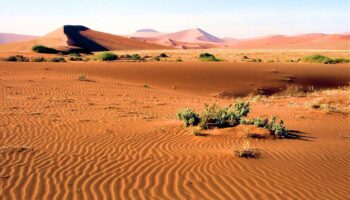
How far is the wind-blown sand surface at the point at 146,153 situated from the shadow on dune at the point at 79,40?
2298 inches

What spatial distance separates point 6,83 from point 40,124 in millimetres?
9861

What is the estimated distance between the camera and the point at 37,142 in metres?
8.88

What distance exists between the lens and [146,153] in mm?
8250

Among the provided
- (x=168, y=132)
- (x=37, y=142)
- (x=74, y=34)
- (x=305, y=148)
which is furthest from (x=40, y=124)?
(x=74, y=34)

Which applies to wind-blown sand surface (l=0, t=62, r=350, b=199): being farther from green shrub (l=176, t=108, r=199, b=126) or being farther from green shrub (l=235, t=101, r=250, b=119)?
green shrub (l=235, t=101, r=250, b=119)

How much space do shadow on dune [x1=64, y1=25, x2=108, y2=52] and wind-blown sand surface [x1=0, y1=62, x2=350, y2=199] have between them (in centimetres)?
5837

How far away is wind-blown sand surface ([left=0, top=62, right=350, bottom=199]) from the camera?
6.23 metres

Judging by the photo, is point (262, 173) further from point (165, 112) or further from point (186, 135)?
point (165, 112)

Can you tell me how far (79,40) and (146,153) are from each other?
3032 inches

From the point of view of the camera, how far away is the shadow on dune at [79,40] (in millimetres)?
74938

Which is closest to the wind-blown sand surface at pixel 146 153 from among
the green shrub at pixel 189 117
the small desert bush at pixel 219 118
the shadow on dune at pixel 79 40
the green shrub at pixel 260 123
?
the green shrub at pixel 189 117

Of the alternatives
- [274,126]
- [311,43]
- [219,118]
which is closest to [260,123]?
[274,126]

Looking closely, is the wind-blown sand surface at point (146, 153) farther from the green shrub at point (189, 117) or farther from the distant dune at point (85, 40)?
the distant dune at point (85, 40)

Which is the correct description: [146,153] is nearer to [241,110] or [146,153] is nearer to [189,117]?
[189,117]
